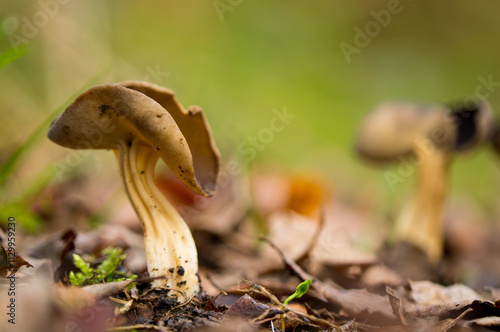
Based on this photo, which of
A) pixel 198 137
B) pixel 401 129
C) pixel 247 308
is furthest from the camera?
pixel 401 129

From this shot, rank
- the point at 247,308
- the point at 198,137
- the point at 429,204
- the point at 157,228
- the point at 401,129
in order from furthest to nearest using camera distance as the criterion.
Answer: the point at 429,204 < the point at 401,129 < the point at 198,137 < the point at 157,228 < the point at 247,308

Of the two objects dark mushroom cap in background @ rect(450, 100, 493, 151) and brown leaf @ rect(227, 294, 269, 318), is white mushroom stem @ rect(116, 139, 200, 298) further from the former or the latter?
dark mushroom cap in background @ rect(450, 100, 493, 151)

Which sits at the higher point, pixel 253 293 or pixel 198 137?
pixel 198 137

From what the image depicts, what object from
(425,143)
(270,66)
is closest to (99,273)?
(425,143)

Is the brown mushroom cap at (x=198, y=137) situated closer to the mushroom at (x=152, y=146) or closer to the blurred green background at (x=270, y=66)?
the mushroom at (x=152, y=146)

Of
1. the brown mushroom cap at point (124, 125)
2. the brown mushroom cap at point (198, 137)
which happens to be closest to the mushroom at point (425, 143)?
the brown mushroom cap at point (198, 137)

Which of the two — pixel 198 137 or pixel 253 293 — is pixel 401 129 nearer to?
pixel 198 137
